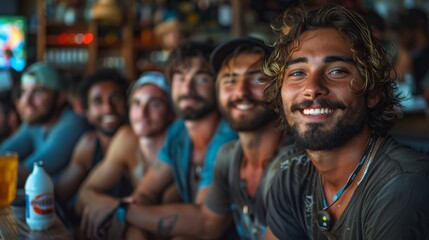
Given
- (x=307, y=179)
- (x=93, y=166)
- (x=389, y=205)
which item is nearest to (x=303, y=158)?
(x=307, y=179)

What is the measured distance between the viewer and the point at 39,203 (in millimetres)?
2004

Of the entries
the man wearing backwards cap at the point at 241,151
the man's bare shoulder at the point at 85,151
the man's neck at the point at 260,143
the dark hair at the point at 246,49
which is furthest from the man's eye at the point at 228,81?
the man's bare shoulder at the point at 85,151

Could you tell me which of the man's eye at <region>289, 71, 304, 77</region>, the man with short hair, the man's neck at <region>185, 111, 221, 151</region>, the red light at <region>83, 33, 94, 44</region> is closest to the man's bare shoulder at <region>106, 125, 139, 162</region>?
the man's neck at <region>185, 111, 221, 151</region>

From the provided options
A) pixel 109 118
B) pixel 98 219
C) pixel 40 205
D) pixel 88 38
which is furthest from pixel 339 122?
pixel 88 38

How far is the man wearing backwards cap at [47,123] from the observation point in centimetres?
361

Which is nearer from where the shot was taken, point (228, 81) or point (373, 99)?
point (373, 99)

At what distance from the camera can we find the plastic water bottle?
78.2 inches

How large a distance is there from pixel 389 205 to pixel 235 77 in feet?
3.86

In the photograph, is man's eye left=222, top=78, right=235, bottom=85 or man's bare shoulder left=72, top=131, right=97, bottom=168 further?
man's bare shoulder left=72, top=131, right=97, bottom=168

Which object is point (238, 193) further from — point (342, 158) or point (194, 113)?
point (342, 158)

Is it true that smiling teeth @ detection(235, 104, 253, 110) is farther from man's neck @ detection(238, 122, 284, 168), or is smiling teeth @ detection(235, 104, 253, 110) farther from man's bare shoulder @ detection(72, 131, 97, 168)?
man's bare shoulder @ detection(72, 131, 97, 168)

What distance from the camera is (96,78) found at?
367 cm

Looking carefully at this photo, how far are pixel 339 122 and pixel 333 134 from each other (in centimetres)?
4

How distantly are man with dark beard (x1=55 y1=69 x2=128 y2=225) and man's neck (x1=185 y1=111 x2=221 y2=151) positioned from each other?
89 cm
